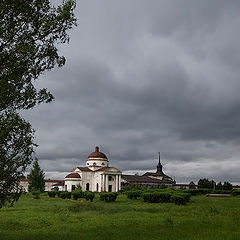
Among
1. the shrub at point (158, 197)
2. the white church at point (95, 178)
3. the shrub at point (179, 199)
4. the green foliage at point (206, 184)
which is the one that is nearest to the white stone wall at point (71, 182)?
the white church at point (95, 178)

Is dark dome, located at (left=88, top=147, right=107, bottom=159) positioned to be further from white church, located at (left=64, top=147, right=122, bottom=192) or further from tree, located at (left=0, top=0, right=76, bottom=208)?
tree, located at (left=0, top=0, right=76, bottom=208)

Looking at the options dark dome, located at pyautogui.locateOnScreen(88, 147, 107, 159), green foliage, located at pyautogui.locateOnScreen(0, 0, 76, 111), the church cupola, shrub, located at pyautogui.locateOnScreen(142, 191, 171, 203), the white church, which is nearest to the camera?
green foliage, located at pyautogui.locateOnScreen(0, 0, 76, 111)

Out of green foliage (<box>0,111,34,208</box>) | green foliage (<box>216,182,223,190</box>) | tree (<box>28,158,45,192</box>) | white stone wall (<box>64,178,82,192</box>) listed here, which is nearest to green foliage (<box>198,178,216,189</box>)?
green foliage (<box>216,182,223,190</box>)

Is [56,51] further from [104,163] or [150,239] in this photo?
[104,163]

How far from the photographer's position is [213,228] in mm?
15391

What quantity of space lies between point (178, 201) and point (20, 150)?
23703 mm

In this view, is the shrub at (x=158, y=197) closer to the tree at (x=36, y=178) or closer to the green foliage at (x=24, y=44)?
the green foliage at (x=24, y=44)

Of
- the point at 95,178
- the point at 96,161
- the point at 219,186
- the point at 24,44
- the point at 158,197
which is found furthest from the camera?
the point at 219,186

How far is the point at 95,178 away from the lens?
70000 mm

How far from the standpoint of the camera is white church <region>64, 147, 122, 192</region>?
68438mm

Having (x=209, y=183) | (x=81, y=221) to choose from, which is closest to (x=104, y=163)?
(x=209, y=183)

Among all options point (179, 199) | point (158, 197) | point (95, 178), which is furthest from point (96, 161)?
point (179, 199)

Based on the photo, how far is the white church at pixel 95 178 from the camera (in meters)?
68.4

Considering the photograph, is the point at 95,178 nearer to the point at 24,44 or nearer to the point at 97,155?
the point at 97,155
